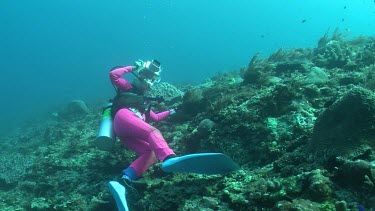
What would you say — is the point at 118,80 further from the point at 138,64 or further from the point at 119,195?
the point at 119,195

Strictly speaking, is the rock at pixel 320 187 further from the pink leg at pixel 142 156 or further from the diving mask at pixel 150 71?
the diving mask at pixel 150 71

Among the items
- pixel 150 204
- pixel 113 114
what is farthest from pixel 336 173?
pixel 113 114

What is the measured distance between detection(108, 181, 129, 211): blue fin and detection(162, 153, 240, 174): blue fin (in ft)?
2.75

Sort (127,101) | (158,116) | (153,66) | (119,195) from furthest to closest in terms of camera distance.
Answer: (158,116), (153,66), (127,101), (119,195)

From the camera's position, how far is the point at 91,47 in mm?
156125

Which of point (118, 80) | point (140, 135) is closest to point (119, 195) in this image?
point (140, 135)

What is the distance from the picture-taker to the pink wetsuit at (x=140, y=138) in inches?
224

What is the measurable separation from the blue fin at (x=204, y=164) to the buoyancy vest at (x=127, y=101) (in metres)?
2.46

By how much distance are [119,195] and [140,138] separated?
1427 millimetres

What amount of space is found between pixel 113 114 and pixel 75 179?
187 centimetres

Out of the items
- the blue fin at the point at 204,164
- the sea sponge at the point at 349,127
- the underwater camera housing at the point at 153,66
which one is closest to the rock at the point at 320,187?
the sea sponge at the point at 349,127

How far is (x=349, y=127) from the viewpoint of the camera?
4.05m

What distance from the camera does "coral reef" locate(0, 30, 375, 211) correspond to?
3701 millimetres

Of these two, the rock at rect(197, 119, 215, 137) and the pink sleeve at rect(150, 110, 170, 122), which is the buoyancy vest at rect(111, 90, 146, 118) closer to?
the pink sleeve at rect(150, 110, 170, 122)
